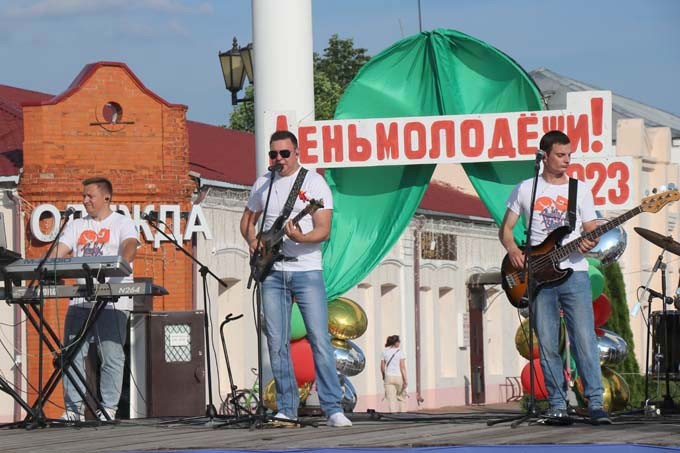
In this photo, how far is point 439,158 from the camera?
1402 centimetres

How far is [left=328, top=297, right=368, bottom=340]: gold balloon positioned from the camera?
15.4 metres

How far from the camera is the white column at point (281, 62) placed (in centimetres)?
1383

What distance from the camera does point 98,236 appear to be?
11.2 meters

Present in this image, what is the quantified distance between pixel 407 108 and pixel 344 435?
597 cm

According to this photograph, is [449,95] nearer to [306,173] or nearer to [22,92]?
[306,173]

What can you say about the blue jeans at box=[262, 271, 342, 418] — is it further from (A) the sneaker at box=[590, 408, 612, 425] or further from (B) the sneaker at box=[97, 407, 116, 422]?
(B) the sneaker at box=[97, 407, 116, 422]

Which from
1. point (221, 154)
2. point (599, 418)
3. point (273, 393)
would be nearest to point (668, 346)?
point (273, 393)

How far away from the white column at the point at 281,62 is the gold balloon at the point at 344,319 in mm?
2086

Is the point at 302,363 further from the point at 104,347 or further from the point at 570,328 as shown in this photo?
the point at 570,328

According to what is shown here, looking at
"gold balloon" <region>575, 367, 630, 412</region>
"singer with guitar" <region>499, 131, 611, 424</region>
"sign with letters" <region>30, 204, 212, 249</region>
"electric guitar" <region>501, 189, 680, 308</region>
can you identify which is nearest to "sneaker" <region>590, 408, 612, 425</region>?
"singer with guitar" <region>499, 131, 611, 424</region>

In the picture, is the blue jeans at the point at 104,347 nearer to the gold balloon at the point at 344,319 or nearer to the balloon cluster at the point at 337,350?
the balloon cluster at the point at 337,350

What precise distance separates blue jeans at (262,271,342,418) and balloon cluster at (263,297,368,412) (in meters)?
4.16

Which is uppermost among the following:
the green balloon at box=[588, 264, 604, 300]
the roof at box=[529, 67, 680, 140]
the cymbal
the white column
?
the roof at box=[529, 67, 680, 140]

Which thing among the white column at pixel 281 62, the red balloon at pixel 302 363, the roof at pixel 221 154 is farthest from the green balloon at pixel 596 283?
the roof at pixel 221 154
